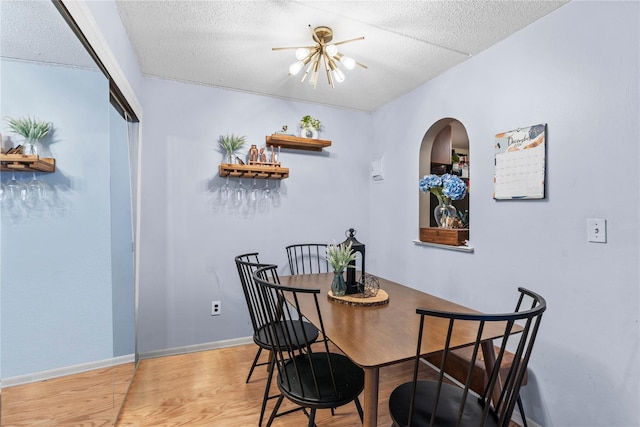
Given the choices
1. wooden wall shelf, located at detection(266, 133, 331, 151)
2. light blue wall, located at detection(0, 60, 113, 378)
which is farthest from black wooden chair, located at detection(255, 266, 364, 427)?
wooden wall shelf, located at detection(266, 133, 331, 151)

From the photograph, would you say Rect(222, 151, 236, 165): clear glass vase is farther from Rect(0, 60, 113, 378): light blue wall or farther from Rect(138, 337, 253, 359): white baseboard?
Rect(138, 337, 253, 359): white baseboard

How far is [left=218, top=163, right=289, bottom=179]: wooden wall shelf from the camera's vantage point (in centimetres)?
273

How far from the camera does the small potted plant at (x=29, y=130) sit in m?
0.95

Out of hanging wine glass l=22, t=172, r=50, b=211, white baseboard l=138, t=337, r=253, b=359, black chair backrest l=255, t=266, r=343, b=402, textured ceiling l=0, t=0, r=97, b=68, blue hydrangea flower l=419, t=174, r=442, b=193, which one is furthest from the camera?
white baseboard l=138, t=337, r=253, b=359

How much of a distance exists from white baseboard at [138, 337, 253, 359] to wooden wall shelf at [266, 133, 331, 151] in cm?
182

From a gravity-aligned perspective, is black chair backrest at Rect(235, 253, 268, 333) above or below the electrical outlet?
above

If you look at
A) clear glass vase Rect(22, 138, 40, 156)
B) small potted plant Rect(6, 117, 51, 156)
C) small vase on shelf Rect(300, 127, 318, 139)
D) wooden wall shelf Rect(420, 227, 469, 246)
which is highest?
small vase on shelf Rect(300, 127, 318, 139)

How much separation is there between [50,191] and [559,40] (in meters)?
2.51

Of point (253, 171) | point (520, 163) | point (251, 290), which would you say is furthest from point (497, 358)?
point (253, 171)

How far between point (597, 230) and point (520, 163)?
21.7 inches

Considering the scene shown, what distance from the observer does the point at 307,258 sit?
127 inches

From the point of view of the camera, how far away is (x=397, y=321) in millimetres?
1499

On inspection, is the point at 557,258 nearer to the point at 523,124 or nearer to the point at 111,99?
the point at 523,124

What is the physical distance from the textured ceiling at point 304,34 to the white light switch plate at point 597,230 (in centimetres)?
118
